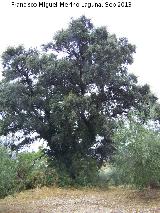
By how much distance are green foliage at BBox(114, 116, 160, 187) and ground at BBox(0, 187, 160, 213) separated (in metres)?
1.27

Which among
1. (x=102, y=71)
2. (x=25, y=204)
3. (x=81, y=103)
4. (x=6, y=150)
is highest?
(x=102, y=71)

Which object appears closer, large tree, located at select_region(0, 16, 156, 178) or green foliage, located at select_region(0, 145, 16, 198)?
green foliage, located at select_region(0, 145, 16, 198)

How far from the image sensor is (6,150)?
26.1 m

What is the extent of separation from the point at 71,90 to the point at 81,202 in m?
13.8

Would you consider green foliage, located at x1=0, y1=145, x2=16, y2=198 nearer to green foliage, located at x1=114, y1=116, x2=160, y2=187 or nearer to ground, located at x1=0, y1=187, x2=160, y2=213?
ground, located at x1=0, y1=187, x2=160, y2=213

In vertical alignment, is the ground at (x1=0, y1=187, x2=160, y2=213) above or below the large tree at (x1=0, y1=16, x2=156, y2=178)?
below

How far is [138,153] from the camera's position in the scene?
29.5m

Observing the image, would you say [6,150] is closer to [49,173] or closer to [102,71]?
[49,173]

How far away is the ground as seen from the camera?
25.3 metres

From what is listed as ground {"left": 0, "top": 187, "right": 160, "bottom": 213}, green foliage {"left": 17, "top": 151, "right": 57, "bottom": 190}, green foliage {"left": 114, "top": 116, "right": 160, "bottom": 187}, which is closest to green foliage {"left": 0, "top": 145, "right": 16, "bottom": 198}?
ground {"left": 0, "top": 187, "right": 160, "bottom": 213}

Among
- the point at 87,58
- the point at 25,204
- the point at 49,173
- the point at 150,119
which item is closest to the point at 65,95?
the point at 87,58

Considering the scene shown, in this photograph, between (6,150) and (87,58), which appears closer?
(6,150)

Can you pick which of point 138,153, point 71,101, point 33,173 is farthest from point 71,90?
point 138,153

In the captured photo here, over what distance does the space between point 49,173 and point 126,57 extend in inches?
481
